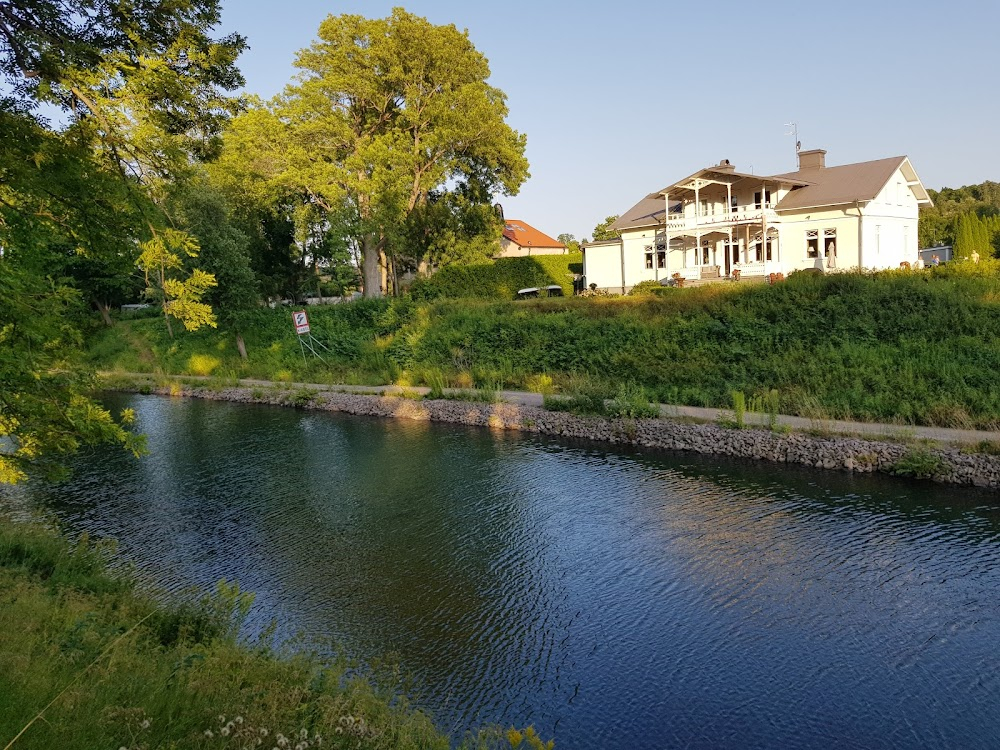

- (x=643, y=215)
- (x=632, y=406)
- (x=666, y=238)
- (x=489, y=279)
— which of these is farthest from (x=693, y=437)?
(x=643, y=215)

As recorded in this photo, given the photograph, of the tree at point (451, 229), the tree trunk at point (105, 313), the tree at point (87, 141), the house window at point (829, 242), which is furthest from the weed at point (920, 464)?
the tree trunk at point (105, 313)

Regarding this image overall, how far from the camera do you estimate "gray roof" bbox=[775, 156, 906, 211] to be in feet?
115

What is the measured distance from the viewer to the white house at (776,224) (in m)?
35.4

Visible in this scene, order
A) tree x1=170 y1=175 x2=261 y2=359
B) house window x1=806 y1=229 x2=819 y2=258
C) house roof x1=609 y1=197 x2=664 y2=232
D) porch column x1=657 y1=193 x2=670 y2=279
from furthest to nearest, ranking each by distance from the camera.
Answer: house roof x1=609 y1=197 x2=664 y2=232, porch column x1=657 y1=193 x2=670 y2=279, house window x1=806 y1=229 x2=819 y2=258, tree x1=170 y1=175 x2=261 y2=359

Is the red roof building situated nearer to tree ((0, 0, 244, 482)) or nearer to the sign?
the sign

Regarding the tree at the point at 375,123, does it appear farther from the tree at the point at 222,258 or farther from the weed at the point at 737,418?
the weed at the point at 737,418

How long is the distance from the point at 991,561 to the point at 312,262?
138 feet

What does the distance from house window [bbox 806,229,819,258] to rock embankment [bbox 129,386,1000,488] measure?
22.0 m

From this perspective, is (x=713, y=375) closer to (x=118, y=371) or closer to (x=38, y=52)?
(x=38, y=52)

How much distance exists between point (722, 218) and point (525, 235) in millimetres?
33422

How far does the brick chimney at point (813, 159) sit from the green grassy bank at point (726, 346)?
645 inches

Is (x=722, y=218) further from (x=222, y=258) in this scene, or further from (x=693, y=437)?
(x=222, y=258)

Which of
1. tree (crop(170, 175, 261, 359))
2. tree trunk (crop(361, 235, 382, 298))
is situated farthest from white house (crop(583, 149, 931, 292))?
tree (crop(170, 175, 261, 359))

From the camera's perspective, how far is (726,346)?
22.6 m
